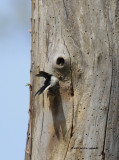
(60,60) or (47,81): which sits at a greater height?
(60,60)

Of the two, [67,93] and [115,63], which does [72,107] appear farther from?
[115,63]

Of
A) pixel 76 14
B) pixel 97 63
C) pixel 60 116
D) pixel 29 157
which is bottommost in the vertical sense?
pixel 29 157

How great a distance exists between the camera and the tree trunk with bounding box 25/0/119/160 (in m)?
2.32

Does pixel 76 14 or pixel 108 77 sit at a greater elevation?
pixel 76 14

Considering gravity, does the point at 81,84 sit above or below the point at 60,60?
below

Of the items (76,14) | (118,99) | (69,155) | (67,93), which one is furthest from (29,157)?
(76,14)

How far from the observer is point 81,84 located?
2.34 metres

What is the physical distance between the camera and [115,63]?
2365mm

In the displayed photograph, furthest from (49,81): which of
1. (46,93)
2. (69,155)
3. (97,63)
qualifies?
(69,155)

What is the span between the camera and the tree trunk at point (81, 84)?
2.32 meters

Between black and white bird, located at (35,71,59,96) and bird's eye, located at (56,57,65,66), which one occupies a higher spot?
bird's eye, located at (56,57,65,66)

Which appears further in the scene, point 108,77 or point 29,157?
point 29,157

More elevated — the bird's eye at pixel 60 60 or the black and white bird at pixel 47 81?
the bird's eye at pixel 60 60

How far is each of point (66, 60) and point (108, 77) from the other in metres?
0.27
